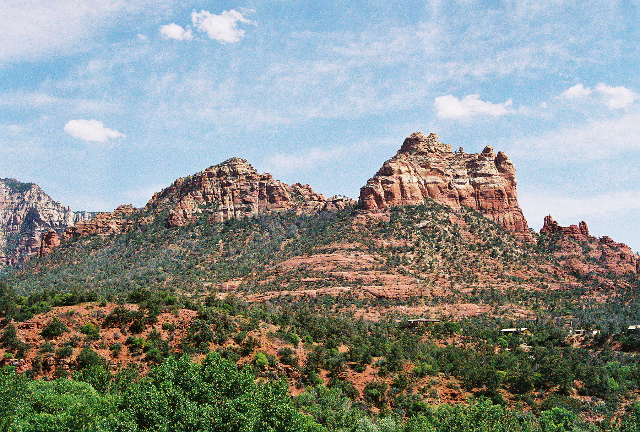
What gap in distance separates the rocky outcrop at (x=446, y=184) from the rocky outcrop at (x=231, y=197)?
17.7m

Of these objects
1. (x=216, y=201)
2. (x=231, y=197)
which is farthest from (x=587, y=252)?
(x=216, y=201)

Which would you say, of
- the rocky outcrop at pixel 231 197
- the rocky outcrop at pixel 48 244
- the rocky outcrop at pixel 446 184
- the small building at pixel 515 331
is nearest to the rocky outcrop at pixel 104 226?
the rocky outcrop at pixel 48 244

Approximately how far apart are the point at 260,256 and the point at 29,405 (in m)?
70.4

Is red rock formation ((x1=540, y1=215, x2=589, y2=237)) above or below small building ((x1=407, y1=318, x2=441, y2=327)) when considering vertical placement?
above

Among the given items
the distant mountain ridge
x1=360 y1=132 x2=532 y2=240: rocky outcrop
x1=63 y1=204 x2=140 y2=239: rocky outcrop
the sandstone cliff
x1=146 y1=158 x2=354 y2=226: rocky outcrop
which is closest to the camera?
the distant mountain ridge

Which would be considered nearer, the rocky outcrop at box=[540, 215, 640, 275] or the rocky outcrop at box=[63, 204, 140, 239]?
the rocky outcrop at box=[540, 215, 640, 275]

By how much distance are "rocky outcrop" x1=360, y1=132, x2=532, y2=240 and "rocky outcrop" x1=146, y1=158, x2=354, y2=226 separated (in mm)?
17659

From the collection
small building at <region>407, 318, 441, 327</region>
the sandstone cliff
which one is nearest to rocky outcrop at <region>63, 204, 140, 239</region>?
the sandstone cliff

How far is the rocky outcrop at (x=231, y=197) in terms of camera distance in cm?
11594

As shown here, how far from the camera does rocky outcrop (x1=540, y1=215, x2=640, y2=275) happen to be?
9331cm

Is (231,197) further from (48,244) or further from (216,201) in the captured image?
(48,244)

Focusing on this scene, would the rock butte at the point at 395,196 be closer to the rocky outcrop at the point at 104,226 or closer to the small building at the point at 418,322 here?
the rocky outcrop at the point at 104,226

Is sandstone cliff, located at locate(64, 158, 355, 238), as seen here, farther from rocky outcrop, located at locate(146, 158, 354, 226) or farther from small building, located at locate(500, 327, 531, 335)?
small building, located at locate(500, 327, 531, 335)

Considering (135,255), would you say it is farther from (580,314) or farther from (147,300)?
(580,314)
